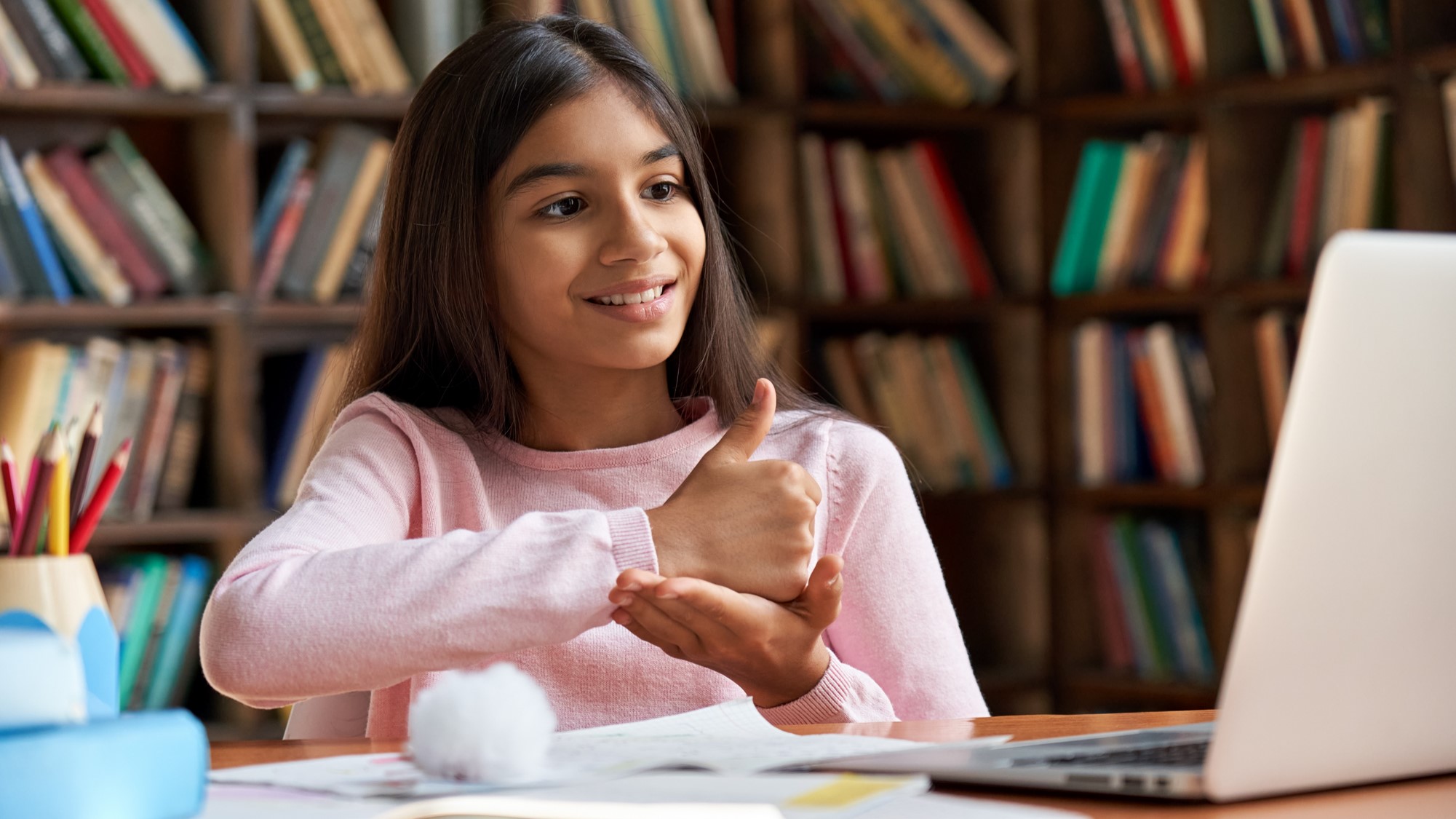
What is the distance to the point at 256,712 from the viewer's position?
94.3 inches

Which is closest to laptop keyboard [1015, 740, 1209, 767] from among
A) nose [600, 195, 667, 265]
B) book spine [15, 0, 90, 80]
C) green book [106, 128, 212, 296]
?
nose [600, 195, 667, 265]

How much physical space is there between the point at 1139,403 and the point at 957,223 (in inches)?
18.3

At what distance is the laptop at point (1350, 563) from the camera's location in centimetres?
59

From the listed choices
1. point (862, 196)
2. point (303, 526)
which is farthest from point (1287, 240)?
point (303, 526)

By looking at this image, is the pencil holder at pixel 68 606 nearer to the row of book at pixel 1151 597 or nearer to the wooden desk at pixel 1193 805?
the wooden desk at pixel 1193 805


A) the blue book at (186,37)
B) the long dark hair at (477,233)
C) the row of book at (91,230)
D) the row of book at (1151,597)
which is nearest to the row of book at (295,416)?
the row of book at (91,230)

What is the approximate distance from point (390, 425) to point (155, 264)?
126 centimetres

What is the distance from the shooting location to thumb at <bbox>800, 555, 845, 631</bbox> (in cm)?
100

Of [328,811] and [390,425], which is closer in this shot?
[328,811]

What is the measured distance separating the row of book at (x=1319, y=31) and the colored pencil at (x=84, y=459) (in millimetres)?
2139

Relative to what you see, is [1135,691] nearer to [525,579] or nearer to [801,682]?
[801,682]

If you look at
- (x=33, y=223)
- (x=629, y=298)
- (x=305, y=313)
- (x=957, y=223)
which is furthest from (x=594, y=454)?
(x=957, y=223)

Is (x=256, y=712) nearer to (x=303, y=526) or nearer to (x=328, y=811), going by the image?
(x=303, y=526)

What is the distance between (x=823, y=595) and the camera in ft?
3.38
